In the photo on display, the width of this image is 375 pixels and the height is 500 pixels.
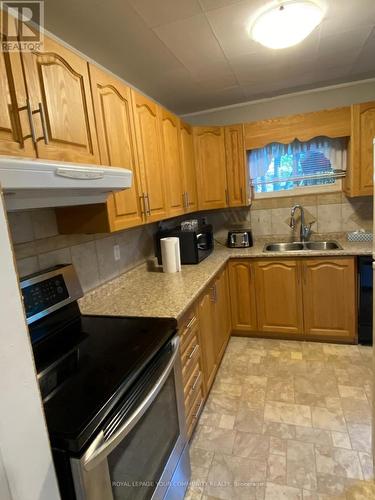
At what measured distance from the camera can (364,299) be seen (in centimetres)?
245

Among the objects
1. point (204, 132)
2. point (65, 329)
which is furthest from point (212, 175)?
point (65, 329)

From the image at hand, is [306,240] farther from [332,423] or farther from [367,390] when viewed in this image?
[332,423]

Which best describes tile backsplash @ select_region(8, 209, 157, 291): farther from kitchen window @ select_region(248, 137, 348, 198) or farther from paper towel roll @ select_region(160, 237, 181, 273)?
kitchen window @ select_region(248, 137, 348, 198)

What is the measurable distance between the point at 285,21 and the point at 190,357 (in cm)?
191

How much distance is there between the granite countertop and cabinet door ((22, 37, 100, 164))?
80cm

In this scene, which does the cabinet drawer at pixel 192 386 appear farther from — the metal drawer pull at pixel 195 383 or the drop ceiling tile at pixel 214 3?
the drop ceiling tile at pixel 214 3

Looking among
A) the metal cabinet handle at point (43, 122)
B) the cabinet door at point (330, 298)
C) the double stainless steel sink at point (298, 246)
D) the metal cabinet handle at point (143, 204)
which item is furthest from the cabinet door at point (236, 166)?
the metal cabinet handle at point (43, 122)

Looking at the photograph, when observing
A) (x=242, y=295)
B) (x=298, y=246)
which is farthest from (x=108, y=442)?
(x=298, y=246)

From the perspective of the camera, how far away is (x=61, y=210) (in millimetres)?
1568

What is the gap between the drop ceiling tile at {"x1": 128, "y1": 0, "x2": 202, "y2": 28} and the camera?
4.70 ft

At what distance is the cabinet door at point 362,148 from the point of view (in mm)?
2484

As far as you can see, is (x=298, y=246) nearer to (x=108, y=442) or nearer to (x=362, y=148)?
(x=362, y=148)

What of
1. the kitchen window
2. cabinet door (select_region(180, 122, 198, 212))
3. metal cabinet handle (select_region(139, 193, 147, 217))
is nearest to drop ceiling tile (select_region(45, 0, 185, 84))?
cabinet door (select_region(180, 122, 198, 212))

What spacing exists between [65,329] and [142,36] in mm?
1711
